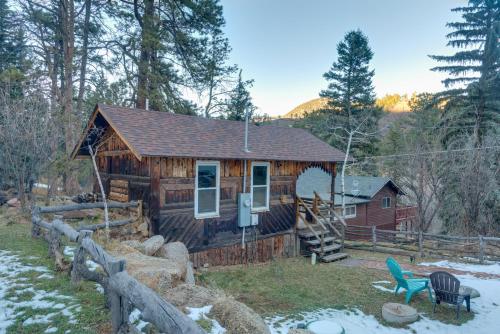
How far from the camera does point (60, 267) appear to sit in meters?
5.46

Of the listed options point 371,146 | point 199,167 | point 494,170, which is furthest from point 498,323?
point 371,146

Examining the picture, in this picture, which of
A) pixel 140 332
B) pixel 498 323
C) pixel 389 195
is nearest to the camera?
pixel 140 332

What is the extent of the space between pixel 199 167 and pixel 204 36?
1193cm

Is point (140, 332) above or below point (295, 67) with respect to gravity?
below

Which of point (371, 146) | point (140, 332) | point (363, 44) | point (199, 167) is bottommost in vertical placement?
point (140, 332)

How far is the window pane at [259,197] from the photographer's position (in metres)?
10.8

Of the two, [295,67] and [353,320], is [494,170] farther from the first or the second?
[295,67]

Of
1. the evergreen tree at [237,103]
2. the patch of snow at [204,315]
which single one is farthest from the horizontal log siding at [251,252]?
the evergreen tree at [237,103]

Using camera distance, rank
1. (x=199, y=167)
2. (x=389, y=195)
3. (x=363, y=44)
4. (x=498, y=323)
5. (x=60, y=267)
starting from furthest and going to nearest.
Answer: (x=363, y=44) < (x=389, y=195) < (x=199, y=167) < (x=498, y=323) < (x=60, y=267)

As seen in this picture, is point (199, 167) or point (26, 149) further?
point (26, 149)

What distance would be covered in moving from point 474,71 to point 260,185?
1633 centimetres

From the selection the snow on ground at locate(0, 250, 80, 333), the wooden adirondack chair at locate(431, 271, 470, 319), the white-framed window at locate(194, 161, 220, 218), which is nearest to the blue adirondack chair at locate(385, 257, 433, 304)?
the wooden adirondack chair at locate(431, 271, 470, 319)

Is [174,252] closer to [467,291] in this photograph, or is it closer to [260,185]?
[260,185]

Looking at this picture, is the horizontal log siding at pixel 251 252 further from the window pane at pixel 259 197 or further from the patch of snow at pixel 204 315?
the patch of snow at pixel 204 315
